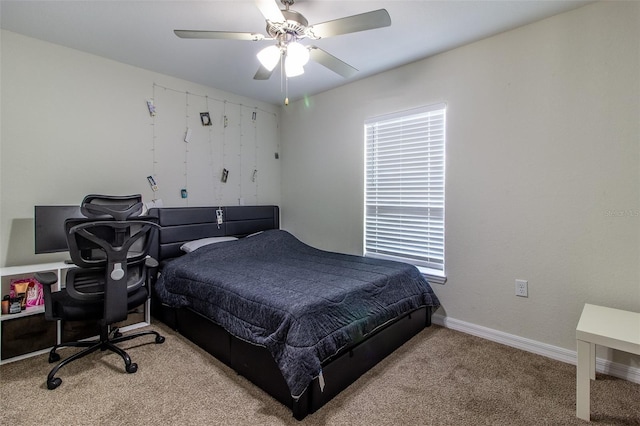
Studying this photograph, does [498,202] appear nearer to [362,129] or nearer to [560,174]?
[560,174]

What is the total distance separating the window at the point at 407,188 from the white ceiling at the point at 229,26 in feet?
2.11

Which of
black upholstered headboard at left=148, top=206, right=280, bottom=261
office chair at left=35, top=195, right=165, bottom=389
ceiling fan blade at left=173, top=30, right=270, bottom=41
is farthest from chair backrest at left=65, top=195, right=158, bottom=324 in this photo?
ceiling fan blade at left=173, top=30, right=270, bottom=41

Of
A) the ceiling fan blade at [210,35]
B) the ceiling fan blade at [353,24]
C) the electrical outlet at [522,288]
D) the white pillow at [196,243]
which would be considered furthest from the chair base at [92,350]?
the electrical outlet at [522,288]

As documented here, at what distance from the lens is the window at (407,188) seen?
9.64ft

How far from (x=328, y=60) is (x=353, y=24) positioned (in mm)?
459

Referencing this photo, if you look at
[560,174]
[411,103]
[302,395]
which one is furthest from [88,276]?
[560,174]

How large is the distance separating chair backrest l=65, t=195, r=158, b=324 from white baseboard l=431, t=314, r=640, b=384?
2.66 meters

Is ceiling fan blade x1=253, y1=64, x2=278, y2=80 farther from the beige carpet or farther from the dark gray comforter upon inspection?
the beige carpet

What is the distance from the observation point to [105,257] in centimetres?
207

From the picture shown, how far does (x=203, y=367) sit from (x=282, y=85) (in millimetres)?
3008

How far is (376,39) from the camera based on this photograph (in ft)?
8.41

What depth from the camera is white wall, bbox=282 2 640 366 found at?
→ 2031 millimetres

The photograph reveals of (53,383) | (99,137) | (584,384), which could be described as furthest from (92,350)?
(584,384)

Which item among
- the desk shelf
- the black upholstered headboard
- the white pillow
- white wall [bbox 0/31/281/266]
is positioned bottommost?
the desk shelf
